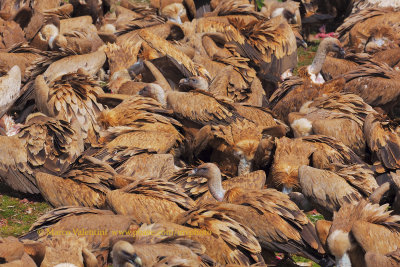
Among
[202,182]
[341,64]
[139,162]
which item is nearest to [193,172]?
[202,182]

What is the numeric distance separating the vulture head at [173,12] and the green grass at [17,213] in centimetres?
556

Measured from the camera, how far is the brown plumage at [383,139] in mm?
8852

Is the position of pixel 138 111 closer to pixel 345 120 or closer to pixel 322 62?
pixel 345 120

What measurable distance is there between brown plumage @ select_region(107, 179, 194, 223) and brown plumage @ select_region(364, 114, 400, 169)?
8.20 feet

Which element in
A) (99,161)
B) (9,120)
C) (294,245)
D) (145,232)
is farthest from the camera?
(9,120)

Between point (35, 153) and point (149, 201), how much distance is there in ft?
5.97

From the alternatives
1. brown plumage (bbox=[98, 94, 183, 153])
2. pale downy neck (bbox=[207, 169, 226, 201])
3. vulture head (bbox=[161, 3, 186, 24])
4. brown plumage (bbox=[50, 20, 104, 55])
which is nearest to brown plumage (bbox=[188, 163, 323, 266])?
pale downy neck (bbox=[207, 169, 226, 201])

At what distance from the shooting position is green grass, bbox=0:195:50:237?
7.83 m

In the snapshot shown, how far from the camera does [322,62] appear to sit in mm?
11531

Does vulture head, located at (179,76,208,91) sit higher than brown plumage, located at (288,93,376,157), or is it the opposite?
vulture head, located at (179,76,208,91)

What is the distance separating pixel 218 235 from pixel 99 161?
192 cm

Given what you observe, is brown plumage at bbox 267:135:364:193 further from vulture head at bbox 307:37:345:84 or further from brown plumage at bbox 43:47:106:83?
brown plumage at bbox 43:47:106:83

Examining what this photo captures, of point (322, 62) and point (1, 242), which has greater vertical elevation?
point (1, 242)

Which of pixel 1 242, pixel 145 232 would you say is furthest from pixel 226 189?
pixel 1 242
